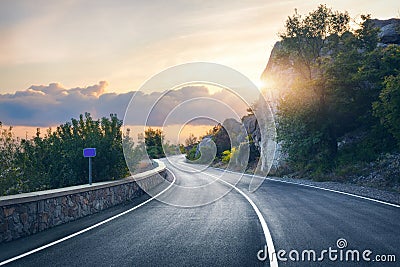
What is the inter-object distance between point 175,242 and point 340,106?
2303 centimetres

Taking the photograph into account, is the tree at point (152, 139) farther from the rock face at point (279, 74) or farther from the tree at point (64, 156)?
the rock face at point (279, 74)

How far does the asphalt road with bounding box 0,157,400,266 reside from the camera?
654 cm

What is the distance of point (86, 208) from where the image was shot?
40.7ft

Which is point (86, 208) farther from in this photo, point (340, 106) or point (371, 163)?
point (340, 106)

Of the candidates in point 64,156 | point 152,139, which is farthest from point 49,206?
point 152,139

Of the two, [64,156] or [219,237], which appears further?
[64,156]

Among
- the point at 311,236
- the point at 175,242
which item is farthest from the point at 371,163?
the point at 175,242

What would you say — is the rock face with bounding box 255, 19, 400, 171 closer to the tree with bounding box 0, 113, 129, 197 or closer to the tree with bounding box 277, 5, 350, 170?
the tree with bounding box 277, 5, 350, 170

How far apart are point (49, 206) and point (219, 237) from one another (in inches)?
186

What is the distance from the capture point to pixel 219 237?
8.30 m

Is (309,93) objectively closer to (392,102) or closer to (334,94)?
(334,94)

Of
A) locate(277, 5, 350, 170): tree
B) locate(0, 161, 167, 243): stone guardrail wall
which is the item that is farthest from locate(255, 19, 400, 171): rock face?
locate(0, 161, 167, 243): stone guardrail wall

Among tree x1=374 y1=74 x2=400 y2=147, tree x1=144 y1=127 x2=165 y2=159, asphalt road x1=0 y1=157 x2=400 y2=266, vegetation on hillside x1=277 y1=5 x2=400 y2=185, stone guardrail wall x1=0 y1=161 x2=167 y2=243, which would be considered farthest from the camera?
vegetation on hillside x1=277 y1=5 x2=400 y2=185

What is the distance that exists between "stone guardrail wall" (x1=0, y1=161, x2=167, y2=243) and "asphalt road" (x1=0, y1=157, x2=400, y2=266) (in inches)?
15.6
